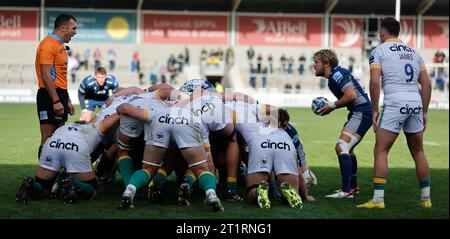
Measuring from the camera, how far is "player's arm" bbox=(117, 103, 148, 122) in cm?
792

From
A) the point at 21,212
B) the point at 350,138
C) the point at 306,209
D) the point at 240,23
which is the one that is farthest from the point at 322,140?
the point at 240,23

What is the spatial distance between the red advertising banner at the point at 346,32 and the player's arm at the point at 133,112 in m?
41.2

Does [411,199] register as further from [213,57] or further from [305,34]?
[305,34]

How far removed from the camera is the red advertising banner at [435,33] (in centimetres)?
4856

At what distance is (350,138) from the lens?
9.09m

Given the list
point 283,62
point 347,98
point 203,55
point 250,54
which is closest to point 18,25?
point 203,55

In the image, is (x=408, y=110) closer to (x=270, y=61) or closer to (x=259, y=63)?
(x=259, y=63)

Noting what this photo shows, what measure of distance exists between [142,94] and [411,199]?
11.5 ft

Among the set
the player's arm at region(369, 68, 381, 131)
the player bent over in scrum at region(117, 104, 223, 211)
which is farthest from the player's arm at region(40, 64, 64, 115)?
the player's arm at region(369, 68, 381, 131)

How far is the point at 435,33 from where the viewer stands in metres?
48.8

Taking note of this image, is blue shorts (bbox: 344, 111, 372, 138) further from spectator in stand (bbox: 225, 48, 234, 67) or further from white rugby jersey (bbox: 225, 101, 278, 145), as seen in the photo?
spectator in stand (bbox: 225, 48, 234, 67)

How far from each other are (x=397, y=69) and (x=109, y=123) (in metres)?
3.32
